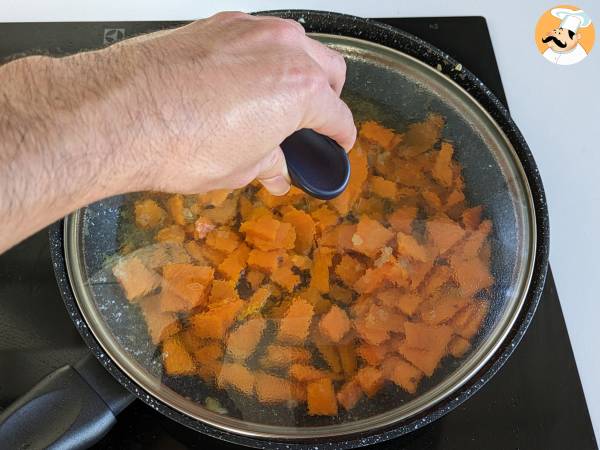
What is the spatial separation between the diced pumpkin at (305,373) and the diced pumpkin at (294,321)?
0.12 ft

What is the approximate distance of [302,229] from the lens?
0.88m

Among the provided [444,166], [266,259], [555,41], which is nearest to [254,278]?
[266,259]

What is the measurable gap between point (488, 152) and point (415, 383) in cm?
37

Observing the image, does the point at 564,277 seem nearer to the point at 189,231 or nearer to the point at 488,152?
the point at 488,152

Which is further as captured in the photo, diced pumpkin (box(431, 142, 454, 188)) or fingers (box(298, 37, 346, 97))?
diced pumpkin (box(431, 142, 454, 188))

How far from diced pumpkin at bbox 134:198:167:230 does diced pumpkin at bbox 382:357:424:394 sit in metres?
0.39

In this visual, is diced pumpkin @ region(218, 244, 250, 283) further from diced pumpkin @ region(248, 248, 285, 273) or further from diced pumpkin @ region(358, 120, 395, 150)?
diced pumpkin @ region(358, 120, 395, 150)

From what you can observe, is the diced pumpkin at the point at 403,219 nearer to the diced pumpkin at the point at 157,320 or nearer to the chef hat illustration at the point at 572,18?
the diced pumpkin at the point at 157,320

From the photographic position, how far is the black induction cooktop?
3.19 ft

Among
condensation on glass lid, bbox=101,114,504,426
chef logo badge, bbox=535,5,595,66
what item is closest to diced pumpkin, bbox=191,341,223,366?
condensation on glass lid, bbox=101,114,504,426

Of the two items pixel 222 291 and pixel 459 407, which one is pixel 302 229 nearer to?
pixel 222 291

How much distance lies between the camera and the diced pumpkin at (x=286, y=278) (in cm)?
85

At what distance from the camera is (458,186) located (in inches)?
37.0

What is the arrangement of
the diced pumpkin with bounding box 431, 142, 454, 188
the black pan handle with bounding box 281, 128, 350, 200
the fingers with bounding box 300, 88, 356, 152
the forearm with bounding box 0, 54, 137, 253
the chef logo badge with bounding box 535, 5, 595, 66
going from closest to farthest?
1. the forearm with bounding box 0, 54, 137, 253
2. the fingers with bounding box 300, 88, 356, 152
3. the black pan handle with bounding box 281, 128, 350, 200
4. the diced pumpkin with bounding box 431, 142, 454, 188
5. the chef logo badge with bounding box 535, 5, 595, 66
